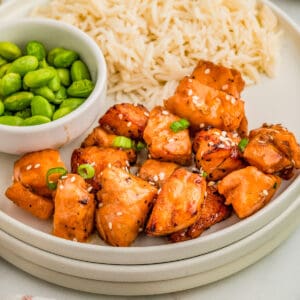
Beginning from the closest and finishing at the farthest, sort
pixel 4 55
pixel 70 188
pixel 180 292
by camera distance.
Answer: pixel 70 188, pixel 180 292, pixel 4 55

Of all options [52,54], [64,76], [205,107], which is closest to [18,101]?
[64,76]

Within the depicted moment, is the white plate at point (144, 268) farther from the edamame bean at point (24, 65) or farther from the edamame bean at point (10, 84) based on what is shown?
the edamame bean at point (24, 65)

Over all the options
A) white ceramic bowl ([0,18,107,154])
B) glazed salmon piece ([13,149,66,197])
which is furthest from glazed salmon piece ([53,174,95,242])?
white ceramic bowl ([0,18,107,154])

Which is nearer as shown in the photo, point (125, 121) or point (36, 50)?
point (125, 121)

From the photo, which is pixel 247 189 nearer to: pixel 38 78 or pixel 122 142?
pixel 122 142

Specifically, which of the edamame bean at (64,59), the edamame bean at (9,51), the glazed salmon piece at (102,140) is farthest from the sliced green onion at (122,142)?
the edamame bean at (9,51)

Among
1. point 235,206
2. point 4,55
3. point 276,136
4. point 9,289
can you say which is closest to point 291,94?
point 276,136

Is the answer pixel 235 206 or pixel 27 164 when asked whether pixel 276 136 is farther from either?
pixel 27 164
